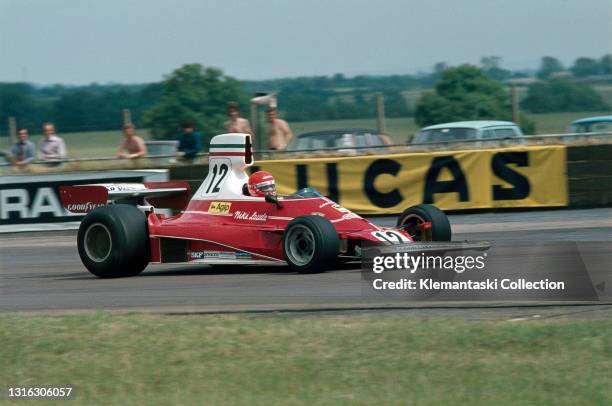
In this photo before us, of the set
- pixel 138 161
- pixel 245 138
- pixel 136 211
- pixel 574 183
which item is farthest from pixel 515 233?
pixel 138 161

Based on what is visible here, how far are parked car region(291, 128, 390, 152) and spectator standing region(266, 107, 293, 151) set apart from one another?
78cm

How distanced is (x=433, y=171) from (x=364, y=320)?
9.13 meters

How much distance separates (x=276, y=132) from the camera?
18.5 meters

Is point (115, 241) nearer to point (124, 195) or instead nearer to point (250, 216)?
point (124, 195)

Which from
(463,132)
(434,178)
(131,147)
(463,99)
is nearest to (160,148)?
(131,147)

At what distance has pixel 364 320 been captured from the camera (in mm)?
8375

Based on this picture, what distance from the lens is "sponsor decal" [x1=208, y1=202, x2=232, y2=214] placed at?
12.1 meters

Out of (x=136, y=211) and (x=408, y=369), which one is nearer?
(x=408, y=369)

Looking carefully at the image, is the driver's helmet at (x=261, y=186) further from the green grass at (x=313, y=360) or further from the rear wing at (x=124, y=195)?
the green grass at (x=313, y=360)

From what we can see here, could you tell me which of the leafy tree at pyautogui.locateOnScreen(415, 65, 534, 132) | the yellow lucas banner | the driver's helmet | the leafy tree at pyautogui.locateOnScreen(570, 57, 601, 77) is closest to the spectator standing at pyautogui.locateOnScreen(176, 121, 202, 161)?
Result: the yellow lucas banner

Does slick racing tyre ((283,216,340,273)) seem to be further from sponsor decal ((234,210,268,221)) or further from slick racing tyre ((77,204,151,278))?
slick racing tyre ((77,204,151,278))

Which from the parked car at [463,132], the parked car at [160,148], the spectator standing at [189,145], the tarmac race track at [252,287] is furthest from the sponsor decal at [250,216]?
the parked car at [160,148]

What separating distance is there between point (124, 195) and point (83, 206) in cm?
47

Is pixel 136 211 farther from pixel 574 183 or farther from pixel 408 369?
pixel 574 183
